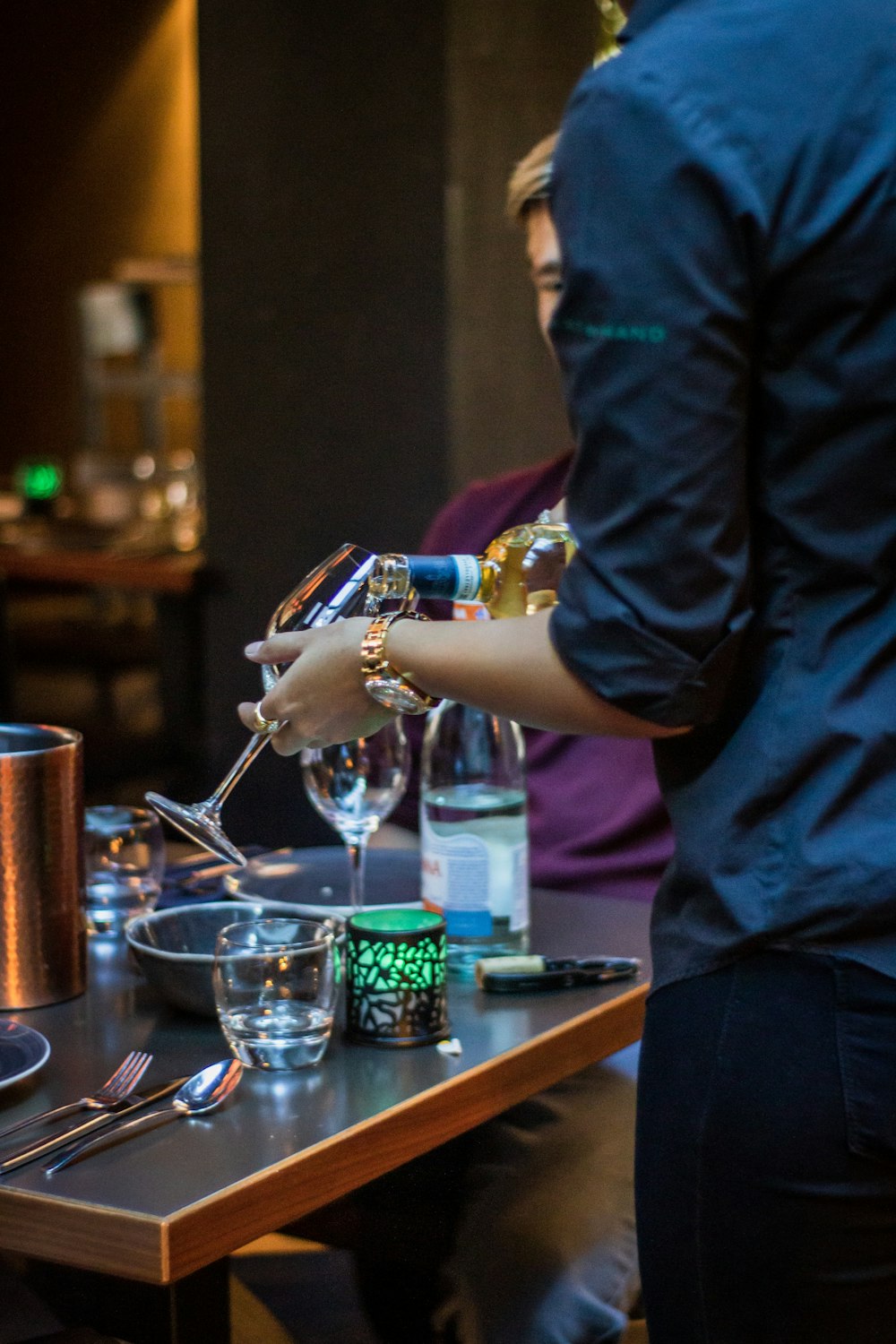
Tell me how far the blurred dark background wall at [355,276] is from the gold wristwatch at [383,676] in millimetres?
1826

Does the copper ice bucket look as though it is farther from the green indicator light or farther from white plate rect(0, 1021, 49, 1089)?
the green indicator light

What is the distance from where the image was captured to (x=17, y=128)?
21.6 feet

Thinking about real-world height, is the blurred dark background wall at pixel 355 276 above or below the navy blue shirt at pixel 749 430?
above

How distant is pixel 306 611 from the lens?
1.03 meters

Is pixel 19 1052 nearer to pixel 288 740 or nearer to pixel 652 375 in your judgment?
pixel 288 740

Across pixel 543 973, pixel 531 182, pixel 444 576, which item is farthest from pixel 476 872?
pixel 531 182

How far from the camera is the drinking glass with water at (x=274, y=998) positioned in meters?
0.98

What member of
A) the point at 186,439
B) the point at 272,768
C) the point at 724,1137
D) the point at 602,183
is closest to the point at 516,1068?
the point at 724,1137

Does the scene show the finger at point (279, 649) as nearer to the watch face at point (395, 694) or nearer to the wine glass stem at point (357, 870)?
the watch face at point (395, 694)

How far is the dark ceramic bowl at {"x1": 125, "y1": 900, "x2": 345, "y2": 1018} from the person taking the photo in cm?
104

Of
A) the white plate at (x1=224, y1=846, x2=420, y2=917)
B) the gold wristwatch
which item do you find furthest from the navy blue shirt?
the white plate at (x1=224, y1=846, x2=420, y2=917)

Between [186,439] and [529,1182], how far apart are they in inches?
236

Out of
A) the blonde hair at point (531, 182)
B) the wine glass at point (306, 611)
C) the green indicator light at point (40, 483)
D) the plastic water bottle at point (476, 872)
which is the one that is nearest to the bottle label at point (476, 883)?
the plastic water bottle at point (476, 872)

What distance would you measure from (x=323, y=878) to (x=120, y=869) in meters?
0.19
